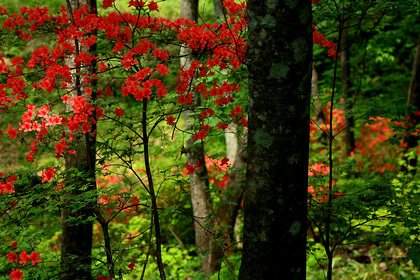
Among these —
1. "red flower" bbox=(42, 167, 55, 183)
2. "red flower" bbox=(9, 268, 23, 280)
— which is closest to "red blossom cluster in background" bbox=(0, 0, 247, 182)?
"red flower" bbox=(42, 167, 55, 183)

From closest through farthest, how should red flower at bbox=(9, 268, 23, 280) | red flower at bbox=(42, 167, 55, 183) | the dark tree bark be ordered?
the dark tree bark
red flower at bbox=(9, 268, 23, 280)
red flower at bbox=(42, 167, 55, 183)

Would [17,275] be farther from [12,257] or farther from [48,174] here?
[48,174]

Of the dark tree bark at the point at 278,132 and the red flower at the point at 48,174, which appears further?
the red flower at the point at 48,174

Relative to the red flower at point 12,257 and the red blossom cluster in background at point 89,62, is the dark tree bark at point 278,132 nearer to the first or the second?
the red blossom cluster in background at point 89,62

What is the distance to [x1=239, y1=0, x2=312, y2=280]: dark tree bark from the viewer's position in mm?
1283

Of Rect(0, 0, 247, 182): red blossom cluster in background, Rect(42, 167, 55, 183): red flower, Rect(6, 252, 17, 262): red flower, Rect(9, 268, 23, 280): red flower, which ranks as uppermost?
Rect(0, 0, 247, 182): red blossom cluster in background

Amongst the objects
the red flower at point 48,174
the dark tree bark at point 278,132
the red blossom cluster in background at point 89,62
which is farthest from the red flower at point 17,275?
the dark tree bark at point 278,132

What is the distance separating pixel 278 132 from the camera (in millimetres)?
1316

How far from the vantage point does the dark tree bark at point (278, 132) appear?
1.28 m

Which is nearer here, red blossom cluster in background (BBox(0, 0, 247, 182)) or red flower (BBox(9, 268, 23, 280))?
red flower (BBox(9, 268, 23, 280))

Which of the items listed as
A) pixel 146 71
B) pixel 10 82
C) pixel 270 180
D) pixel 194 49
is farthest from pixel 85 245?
pixel 270 180

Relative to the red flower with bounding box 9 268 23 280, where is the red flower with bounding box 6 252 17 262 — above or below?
above

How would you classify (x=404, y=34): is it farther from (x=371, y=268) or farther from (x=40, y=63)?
(x=40, y=63)

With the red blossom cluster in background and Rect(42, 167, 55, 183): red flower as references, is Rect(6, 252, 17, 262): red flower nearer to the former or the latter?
Rect(42, 167, 55, 183): red flower
